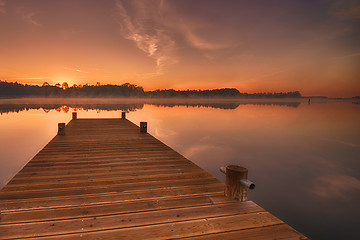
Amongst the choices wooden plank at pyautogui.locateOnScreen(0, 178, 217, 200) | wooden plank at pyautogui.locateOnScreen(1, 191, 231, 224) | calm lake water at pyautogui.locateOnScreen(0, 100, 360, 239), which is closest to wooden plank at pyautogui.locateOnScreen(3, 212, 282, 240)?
wooden plank at pyautogui.locateOnScreen(1, 191, 231, 224)

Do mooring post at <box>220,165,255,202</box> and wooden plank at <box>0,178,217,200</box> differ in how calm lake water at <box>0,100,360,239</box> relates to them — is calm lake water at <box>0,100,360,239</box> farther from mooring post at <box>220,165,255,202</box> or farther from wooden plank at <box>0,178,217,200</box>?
wooden plank at <box>0,178,217,200</box>

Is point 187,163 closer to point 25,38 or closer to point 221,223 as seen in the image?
point 221,223

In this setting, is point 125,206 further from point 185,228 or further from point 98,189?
point 185,228

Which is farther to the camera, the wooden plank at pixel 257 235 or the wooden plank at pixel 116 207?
the wooden plank at pixel 116 207

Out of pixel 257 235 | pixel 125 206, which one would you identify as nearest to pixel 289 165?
pixel 257 235

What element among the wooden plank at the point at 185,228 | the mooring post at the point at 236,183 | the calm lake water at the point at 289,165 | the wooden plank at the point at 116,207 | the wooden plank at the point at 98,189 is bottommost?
the calm lake water at the point at 289,165

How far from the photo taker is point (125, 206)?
3.02 meters

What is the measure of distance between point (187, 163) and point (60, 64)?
125 feet

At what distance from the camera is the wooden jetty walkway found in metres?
2.39

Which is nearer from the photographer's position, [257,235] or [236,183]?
[257,235]

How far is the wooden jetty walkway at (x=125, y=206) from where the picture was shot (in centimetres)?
239

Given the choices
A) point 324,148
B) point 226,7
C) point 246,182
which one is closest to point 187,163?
point 246,182

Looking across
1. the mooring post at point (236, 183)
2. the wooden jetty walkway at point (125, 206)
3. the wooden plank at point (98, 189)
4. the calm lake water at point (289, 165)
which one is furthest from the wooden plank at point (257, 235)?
the calm lake water at point (289, 165)

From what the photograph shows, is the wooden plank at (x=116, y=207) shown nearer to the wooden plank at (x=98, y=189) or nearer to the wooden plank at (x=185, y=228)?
the wooden plank at (x=185, y=228)
